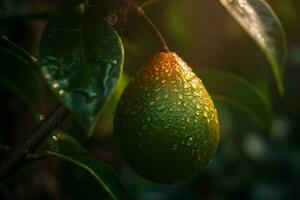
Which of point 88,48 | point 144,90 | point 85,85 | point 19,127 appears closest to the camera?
point 85,85

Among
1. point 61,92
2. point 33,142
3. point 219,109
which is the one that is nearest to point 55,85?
point 61,92

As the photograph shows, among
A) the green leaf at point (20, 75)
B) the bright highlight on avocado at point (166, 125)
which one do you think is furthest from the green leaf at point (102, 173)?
the green leaf at point (20, 75)

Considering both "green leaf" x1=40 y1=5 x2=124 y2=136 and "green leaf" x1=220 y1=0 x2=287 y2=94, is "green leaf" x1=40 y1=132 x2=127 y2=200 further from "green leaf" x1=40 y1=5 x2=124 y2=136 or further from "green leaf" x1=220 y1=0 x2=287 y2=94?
"green leaf" x1=220 y1=0 x2=287 y2=94

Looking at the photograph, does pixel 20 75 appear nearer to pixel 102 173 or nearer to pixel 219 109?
pixel 102 173

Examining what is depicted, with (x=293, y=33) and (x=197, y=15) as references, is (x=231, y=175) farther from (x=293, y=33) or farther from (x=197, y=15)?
(x=197, y=15)

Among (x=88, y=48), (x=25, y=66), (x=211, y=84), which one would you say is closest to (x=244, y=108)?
(x=211, y=84)
